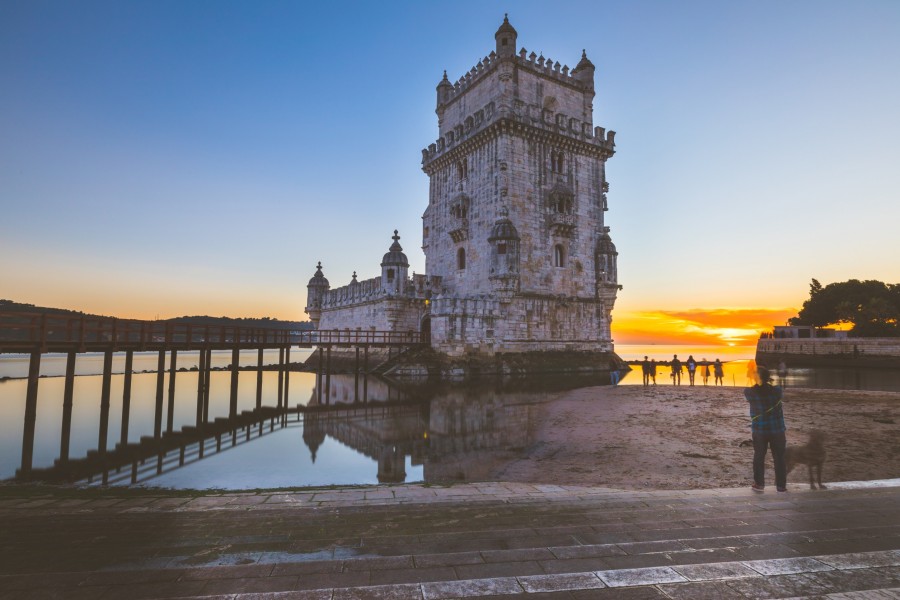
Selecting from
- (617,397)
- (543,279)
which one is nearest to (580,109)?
(543,279)

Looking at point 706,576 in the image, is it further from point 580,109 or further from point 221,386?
point 580,109

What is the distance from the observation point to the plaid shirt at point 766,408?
6.48 meters

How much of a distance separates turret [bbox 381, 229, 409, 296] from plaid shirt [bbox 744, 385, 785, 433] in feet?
99.5

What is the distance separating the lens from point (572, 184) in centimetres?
3591

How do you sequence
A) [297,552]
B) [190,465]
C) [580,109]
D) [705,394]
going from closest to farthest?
[297,552]
[190,465]
[705,394]
[580,109]

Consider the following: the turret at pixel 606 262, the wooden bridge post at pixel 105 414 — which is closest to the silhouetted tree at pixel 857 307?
the turret at pixel 606 262

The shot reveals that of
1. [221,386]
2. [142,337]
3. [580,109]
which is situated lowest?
[221,386]

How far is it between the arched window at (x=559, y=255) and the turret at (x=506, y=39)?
14.4 metres

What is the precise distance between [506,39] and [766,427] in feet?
114

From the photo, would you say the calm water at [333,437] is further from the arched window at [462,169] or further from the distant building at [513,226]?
the arched window at [462,169]

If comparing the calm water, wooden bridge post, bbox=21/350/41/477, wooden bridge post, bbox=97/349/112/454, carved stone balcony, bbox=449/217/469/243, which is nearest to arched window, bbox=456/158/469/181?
carved stone balcony, bbox=449/217/469/243

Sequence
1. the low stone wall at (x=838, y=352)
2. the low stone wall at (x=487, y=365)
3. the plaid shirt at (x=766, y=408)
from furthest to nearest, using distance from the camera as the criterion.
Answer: the low stone wall at (x=838, y=352) → the low stone wall at (x=487, y=365) → the plaid shirt at (x=766, y=408)

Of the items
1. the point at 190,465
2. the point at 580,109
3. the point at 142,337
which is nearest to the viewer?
the point at 190,465

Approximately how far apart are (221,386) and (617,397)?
85.7 ft
